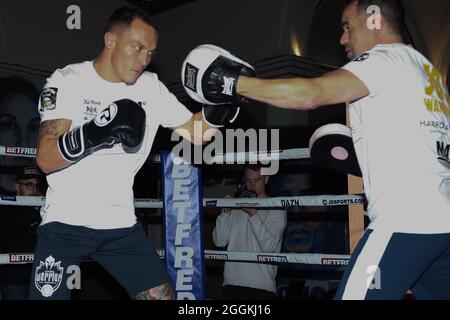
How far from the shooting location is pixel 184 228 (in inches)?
141

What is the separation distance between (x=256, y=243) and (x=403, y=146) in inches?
89.4

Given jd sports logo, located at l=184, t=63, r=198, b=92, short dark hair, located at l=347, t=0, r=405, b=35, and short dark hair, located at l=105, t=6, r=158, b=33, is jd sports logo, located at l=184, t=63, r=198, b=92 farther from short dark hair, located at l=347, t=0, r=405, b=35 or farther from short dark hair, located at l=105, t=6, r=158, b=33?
short dark hair, located at l=347, t=0, r=405, b=35

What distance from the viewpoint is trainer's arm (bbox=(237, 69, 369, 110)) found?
187 centimetres

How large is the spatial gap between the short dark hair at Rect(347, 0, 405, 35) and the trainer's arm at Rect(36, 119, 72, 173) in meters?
1.33

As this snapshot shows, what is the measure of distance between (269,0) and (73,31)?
8.86 feet

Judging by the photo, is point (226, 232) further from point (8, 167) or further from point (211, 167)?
point (8, 167)

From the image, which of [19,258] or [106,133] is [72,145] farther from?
[19,258]

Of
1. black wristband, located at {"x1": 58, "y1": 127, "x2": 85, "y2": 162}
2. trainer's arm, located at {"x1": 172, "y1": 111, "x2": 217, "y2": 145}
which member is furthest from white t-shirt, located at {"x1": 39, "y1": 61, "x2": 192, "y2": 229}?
trainer's arm, located at {"x1": 172, "y1": 111, "x2": 217, "y2": 145}

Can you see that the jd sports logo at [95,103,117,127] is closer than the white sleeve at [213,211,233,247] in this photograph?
Yes

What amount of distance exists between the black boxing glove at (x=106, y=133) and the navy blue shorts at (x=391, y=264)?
0.99 m

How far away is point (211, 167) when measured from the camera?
23.1 feet

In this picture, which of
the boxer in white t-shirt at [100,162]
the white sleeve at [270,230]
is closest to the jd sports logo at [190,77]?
the boxer in white t-shirt at [100,162]

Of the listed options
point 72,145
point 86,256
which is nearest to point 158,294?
point 86,256

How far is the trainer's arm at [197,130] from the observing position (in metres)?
2.74
